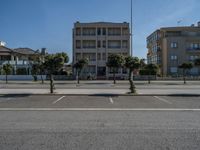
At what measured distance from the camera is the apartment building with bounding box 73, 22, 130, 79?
2832 inches

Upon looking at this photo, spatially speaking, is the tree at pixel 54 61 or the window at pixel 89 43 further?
the window at pixel 89 43

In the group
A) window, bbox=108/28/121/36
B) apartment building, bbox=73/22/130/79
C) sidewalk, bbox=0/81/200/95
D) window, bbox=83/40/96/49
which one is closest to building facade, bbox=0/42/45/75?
apartment building, bbox=73/22/130/79

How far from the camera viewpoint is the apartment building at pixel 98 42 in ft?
236

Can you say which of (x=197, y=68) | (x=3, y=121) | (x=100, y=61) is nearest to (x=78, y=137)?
(x=3, y=121)

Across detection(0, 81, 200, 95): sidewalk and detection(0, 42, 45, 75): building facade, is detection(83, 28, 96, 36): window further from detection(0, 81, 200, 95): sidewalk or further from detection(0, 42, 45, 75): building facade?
detection(0, 81, 200, 95): sidewalk

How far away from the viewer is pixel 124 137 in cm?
781

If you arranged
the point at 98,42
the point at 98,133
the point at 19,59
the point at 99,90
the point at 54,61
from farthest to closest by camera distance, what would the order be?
the point at 19,59
the point at 98,42
the point at 99,90
the point at 54,61
the point at 98,133

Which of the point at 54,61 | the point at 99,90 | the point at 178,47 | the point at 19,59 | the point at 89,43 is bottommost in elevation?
the point at 99,90

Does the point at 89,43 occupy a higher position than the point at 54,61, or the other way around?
the point at 89,43

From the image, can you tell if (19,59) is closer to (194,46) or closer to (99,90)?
(194,46)

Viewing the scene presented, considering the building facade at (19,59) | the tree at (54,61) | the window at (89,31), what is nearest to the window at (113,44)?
the window at (89,31)

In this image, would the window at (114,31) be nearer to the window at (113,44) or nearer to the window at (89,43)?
the window at (113,44)

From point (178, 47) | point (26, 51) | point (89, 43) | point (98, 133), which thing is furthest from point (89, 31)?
point (98, 133)

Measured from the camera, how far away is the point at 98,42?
238ft
